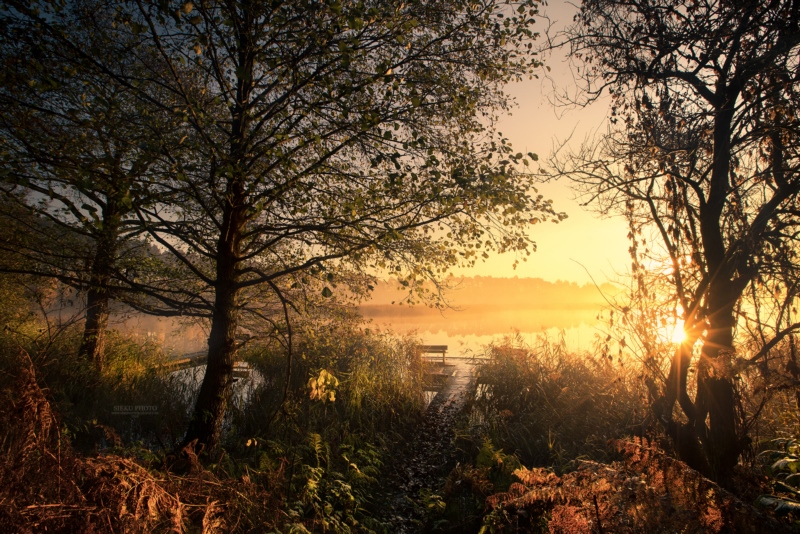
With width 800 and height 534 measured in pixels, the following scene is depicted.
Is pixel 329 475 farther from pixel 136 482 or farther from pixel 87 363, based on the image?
pixel 87 363

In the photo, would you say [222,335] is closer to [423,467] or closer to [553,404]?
[423,467]

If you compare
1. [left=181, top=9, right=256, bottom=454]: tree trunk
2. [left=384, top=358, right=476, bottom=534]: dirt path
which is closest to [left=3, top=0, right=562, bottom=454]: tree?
[left=181, top=9, right=256, bottom=454]: tree trunk

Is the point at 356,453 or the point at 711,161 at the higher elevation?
the point at 711,161

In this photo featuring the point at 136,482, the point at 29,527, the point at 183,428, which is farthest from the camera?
the point at 183,428

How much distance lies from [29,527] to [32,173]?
10.9ft

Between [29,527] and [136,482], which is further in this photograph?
[136,482]

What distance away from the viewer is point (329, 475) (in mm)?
5695

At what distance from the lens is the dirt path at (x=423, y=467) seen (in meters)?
5.32

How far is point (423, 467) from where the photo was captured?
22.7ft

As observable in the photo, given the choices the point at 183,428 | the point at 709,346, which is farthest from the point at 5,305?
the point at 709,346

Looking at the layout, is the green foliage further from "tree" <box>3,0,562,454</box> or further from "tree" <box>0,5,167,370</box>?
"tree" <box>0,5,167,370</box>

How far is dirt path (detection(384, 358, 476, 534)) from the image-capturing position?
5.32 metres

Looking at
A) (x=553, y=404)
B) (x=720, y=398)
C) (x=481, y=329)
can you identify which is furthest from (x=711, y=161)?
(x=481, y=329)

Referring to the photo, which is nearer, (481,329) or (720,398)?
(720,398)
